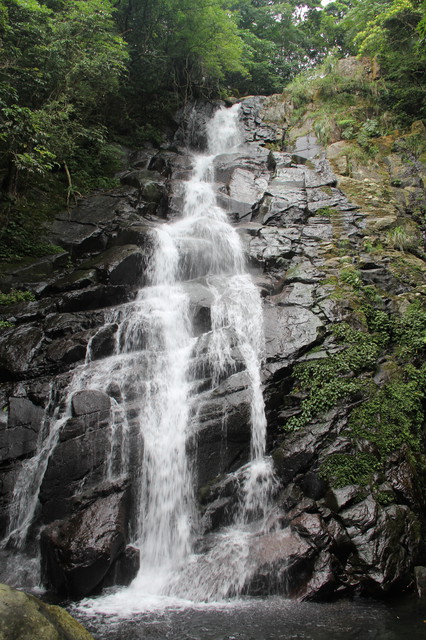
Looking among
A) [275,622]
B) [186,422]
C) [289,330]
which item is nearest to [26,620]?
[275,622]

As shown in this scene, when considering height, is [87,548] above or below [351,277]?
below

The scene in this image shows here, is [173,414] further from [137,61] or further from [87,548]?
[137,61]

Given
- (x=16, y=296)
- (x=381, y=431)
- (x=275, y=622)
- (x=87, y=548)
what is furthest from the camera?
(x=16, y=296)

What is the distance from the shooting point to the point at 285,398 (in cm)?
806

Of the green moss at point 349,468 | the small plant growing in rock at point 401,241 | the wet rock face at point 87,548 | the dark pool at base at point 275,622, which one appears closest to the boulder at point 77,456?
the wet rock face at point 87,548

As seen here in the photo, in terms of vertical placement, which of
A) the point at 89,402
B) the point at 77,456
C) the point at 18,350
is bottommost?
the point at 77,456

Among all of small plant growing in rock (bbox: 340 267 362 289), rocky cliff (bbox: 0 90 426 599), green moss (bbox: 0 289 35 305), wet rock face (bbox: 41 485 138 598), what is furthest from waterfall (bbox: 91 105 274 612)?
green moss (bbox: 0 289 35 305)

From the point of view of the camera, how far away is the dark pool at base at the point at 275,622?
4469 mm

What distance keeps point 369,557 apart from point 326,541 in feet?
2.03

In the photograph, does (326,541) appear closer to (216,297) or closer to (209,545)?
(209,545)

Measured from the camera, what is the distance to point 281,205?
13984 millimetres

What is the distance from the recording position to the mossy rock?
2.42 metres

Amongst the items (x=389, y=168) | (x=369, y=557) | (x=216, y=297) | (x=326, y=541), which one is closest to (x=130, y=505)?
(x=326, y=541)

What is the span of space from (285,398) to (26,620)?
6.19 metres
